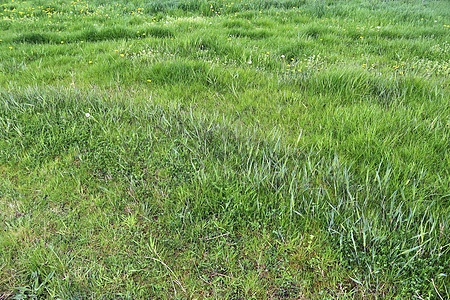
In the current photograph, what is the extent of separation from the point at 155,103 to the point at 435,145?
308cm

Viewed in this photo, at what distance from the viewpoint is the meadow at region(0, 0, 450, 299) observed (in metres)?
1.75

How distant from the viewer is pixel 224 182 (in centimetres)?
233

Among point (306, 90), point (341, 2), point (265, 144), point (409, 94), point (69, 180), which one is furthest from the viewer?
point (341, 2)

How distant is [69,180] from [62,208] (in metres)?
0.32

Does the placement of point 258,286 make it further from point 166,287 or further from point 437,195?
point 437,195

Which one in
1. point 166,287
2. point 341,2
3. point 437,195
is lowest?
point 166,287

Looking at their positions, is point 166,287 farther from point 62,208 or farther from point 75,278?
point 62,208

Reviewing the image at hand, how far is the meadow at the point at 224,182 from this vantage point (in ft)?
5.74

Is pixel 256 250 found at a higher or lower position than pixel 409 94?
lower

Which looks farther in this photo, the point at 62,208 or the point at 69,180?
the point at 69,180

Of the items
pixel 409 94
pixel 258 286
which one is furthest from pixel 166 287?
pixel 409 94

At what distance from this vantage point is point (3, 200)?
2.33m

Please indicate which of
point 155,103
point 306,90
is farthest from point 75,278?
point 306,90

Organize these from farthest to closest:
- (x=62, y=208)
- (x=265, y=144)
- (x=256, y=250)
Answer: (x=265, y=144) < (x=62, y=208) < (x=256, y=250)
